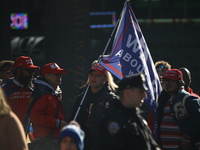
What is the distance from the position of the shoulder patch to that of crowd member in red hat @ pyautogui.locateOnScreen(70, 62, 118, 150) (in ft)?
5.68

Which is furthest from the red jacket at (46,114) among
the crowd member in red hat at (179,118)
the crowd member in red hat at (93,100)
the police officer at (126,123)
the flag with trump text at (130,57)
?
the police officer at (126,123)

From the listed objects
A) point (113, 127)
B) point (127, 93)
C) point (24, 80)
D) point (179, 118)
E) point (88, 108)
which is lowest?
point (179, 118)

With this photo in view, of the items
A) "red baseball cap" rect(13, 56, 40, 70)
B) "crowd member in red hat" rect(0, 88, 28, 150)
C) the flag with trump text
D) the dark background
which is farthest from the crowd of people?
the dark background

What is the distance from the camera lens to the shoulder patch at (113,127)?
390cm

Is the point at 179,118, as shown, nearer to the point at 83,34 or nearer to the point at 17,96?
the point at 17,96

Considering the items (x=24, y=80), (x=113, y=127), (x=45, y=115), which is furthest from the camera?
(x=24, y=80)

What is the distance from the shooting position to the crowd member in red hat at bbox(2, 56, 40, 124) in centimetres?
647

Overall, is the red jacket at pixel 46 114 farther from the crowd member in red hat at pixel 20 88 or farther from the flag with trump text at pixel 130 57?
the flag with trump text at pixel 130 57

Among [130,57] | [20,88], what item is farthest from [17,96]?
[130,57]

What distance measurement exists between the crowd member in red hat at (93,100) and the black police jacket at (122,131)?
65.1 inches

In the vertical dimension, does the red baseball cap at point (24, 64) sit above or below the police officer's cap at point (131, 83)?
below

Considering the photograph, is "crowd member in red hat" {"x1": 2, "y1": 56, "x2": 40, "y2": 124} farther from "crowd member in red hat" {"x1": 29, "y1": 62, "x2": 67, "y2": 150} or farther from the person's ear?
the person's ear

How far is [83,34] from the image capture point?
38.1 feet

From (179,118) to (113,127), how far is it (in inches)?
95.3
